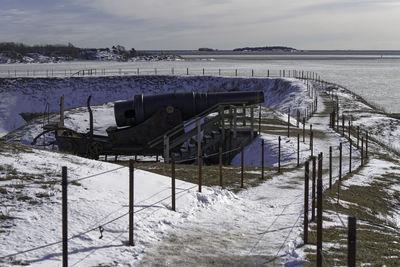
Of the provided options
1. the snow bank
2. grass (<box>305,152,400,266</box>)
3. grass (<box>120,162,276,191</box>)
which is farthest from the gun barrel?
the snow bank

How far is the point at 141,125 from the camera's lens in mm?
19625

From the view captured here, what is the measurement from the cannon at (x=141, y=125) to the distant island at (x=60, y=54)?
109 meters

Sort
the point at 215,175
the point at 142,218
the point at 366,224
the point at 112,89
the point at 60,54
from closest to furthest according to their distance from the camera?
the point at 142,218 → the point at 366,224 → the point at 215,175 → the point at 112,89 → the point at 60,54

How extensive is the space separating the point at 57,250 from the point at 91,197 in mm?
1919

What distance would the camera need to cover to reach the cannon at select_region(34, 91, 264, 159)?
19547 millimetres

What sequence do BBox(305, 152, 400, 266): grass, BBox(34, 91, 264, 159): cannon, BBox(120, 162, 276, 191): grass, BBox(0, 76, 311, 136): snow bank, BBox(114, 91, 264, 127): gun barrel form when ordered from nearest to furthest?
BBox(305, 152, 400, 266): grass, BBox(120, 162, 276, 191): grass, BBox(34, 91, 264, 159): cannon, BBox(114, 91, 264, 127): gun barrel, BBox(0, 76, 311, 136): snow bank

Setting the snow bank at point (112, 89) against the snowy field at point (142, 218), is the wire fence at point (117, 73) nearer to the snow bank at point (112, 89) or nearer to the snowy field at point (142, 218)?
the snow bank at point (112, 89)

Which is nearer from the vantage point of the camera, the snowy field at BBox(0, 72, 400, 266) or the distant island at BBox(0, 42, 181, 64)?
the snowy field at BBox(0, 72, 400, 266)

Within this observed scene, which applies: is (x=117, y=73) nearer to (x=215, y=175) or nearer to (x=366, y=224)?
(x=215, y=175)

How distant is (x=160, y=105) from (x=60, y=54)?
128 m

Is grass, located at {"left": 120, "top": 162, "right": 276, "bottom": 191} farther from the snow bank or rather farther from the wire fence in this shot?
the wire fence

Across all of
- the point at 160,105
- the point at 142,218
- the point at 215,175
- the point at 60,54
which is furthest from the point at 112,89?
the point at 60,54

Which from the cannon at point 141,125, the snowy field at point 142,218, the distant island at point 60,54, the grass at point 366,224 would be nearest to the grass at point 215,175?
the snowy field at point 142,218

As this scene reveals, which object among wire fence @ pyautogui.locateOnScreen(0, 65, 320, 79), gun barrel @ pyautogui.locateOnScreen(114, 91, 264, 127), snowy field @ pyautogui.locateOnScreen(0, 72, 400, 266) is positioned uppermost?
wire fence @ pyautogui.locateOnScreen(0, 65, 320, 79)
